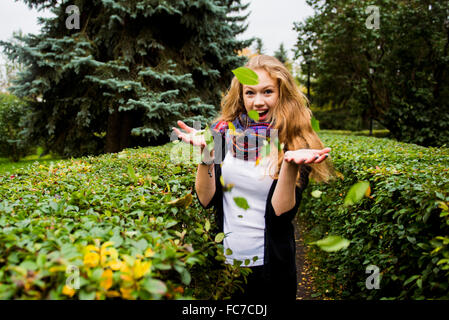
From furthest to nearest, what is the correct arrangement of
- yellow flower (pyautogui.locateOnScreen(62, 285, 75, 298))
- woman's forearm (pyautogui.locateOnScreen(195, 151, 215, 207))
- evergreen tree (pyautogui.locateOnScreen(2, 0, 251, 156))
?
evergreen tree (pyautogui.locateOnScreen(2, 0, 251, 156)) < woman's forearm (pyautogui.locateOnScreen(195, 151, 215, 207)) < yellow flower (pyautogui.locateOnScreen(62, 285, 75, 298))

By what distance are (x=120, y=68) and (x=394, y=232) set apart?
7.92 m

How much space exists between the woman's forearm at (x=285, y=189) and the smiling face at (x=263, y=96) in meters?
0.44

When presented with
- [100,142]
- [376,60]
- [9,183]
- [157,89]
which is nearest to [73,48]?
[157,89]

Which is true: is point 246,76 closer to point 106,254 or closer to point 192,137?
point 192,137

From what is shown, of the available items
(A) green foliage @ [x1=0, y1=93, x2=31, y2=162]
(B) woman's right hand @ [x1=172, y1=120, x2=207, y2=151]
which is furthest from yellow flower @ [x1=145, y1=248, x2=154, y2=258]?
(A) green foliage @ [x1=0, y1=93, x2=31, y2=162]

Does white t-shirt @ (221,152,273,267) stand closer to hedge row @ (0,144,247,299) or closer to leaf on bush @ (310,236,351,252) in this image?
hedge row @ (0,144,247,299)

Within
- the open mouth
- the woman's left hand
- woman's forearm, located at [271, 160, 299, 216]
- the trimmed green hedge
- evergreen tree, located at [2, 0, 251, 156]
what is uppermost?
evergreen tree, located at [2, 0, 251, 156]

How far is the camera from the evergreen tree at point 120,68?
27.4 ft

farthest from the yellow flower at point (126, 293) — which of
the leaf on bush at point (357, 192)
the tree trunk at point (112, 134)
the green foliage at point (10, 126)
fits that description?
the green foliage at point (10, 126)

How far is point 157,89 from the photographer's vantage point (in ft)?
29.4

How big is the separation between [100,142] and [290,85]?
34.0 feet

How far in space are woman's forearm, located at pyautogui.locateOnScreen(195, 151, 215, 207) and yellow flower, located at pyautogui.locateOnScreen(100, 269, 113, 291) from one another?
29.8 inches

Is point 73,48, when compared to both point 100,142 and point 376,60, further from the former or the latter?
point 376,60

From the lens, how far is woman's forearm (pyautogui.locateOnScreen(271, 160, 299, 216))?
54.8 inches
